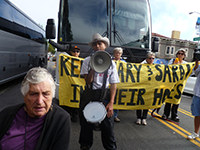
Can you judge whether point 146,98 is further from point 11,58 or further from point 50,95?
point 11,58

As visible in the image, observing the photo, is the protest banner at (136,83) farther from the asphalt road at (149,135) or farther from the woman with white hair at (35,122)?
the woman with white hair at (35,122)

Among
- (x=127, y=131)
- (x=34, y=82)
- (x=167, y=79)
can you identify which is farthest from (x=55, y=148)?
(x=167, y=79)

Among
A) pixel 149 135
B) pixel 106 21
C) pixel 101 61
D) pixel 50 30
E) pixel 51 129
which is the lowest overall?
pixel 149 135

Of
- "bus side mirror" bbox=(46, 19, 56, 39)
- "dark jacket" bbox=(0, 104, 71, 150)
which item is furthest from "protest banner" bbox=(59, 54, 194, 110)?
"dark jacket" bbox=(0, 104, 71, 150)

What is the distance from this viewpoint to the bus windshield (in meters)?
4.64

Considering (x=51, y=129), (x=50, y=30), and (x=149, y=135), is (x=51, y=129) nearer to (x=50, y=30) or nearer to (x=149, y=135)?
(x=149, y=135)

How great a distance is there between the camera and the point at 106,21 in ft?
15.7

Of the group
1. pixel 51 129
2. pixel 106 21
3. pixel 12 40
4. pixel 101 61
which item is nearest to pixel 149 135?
pixel 101 61

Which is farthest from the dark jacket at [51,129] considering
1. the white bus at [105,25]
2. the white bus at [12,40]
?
the white bus at [12,40]

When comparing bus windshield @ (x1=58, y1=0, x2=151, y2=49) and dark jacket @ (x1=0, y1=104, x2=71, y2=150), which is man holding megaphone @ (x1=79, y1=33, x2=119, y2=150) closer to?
dark jacket @ (x1=0, y1=104, x2=71, y2=150)

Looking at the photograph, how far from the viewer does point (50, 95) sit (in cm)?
150

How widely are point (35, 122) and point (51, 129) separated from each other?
0.17 meters

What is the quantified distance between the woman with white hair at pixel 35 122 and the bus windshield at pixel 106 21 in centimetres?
337

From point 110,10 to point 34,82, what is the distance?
4.12 meters
